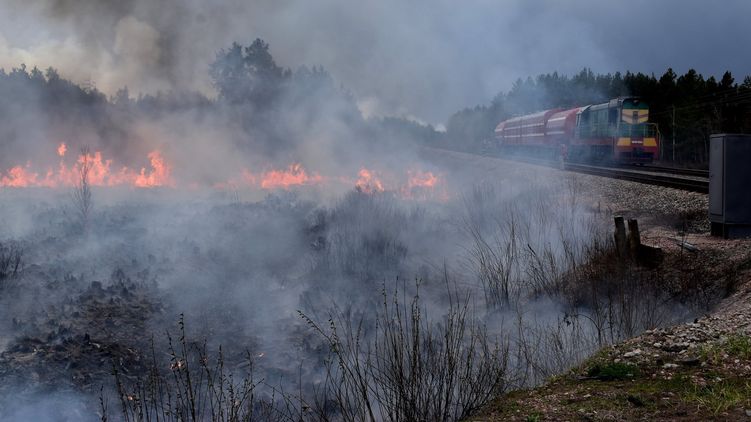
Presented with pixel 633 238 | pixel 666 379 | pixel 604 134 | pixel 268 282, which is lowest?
pixel 268 282

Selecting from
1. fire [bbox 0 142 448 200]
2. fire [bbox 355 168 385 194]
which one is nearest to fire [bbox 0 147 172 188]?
fire [bbox 0 142 448 200]

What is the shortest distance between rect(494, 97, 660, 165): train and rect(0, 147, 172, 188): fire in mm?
17865

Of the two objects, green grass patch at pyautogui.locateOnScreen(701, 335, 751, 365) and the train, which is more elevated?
the train

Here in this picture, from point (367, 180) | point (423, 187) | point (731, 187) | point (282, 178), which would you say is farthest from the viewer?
point (282, 178)

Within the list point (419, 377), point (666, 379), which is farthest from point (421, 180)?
point (419, 377)

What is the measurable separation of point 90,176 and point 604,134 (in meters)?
21.4

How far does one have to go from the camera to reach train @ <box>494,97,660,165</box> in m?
25.9

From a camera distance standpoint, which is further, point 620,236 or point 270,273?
point 270,273

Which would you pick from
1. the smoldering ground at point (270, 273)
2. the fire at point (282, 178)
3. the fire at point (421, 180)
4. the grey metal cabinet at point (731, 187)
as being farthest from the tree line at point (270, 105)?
the grey metal cabinet at point (731, 187)

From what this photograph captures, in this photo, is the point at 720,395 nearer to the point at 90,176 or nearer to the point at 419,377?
the point at 419,377

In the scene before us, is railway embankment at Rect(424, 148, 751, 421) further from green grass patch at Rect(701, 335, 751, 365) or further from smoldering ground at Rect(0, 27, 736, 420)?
smoldering ground at Rect(0, 27, 736, 420)

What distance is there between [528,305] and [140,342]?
5767 mm

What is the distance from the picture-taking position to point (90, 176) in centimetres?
2212

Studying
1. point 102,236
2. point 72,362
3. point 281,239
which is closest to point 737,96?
point 281,239
